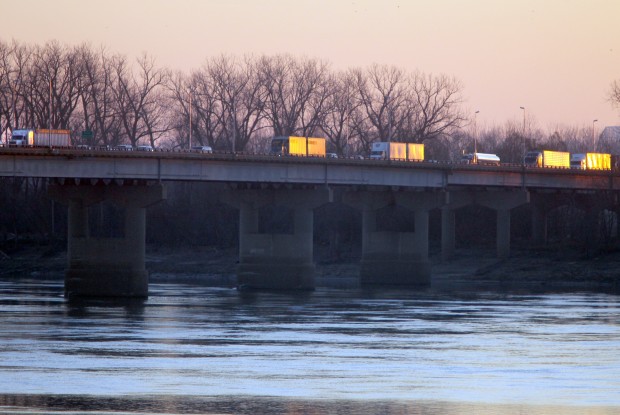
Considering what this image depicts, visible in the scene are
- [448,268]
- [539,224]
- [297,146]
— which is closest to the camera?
[297,146]

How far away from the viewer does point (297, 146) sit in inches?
4092

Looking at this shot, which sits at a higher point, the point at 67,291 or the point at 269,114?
the point at 269,114

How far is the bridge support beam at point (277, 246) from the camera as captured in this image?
98.2 metres

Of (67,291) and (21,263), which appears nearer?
(67,291)

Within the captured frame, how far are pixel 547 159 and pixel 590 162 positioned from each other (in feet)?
20.9

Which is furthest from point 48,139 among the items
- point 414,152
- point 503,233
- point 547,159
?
point 547,159

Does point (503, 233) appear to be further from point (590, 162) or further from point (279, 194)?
point (279, 194)

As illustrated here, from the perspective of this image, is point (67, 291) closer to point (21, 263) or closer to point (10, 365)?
point (10, 365)

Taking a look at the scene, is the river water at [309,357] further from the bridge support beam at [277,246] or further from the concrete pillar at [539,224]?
the concrete pillar at [539,224]

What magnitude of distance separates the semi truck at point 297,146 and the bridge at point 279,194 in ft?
11.7

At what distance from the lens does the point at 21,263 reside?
13762 cm

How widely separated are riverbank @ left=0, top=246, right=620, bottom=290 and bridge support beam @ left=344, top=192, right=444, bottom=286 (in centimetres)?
238

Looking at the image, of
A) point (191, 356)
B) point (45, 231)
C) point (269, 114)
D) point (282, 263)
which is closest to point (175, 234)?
point (45, 231)

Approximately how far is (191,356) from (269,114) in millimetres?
123618
